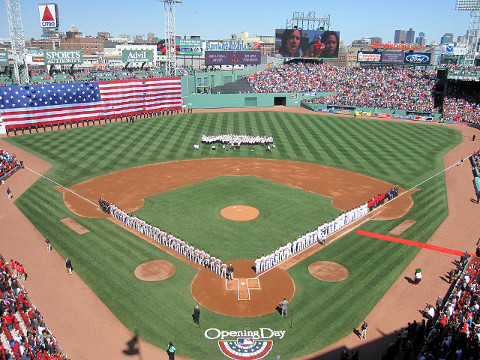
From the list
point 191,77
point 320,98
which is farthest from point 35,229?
point 320,98

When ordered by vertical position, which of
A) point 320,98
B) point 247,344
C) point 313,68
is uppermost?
point 313,68

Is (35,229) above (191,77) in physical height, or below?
below

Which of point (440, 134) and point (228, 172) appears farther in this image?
point (440, 134)

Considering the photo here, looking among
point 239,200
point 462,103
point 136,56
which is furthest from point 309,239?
point 136,56

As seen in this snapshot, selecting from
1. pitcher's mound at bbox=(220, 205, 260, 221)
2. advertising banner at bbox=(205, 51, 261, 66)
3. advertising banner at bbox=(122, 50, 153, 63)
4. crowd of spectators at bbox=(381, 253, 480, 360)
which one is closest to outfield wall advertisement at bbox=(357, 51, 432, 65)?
advertising banner at bbox=(205, 51, 261, 66)

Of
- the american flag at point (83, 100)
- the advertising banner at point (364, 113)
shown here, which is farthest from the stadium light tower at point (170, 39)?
the advertising banner at point (364, 113)

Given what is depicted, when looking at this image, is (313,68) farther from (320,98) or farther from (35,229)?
(35,229)
